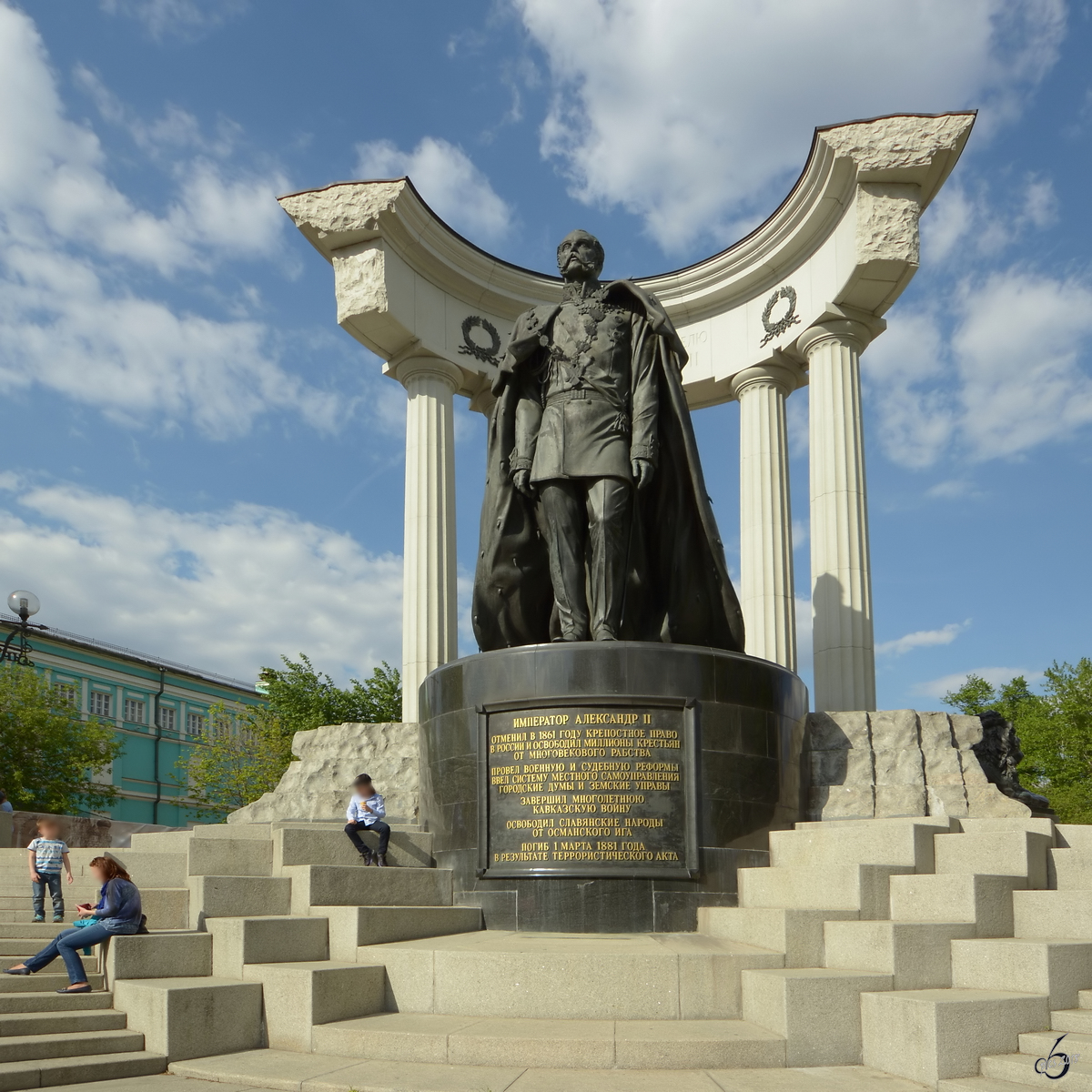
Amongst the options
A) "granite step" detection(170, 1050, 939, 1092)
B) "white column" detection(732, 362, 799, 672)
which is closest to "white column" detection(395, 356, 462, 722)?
"white column" detection(732, 362, 799, 672)

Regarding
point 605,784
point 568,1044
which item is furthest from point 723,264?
point 568,1044

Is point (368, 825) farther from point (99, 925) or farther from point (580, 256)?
point (580, 256)

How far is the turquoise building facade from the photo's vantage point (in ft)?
199

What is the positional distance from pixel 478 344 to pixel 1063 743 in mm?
30157

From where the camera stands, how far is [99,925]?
8758mm

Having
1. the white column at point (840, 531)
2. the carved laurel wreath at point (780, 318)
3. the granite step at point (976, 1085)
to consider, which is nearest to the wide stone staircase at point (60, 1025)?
the granite step at point (976, 1085)

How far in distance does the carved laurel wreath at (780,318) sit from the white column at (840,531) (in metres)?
1.23

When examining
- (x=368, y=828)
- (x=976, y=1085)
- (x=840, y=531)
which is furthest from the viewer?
(x=840, y=531)

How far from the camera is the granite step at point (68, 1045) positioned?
7.47 metres

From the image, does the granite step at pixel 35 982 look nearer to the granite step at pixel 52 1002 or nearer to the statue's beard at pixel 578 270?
the granite step at pixel 52 1002

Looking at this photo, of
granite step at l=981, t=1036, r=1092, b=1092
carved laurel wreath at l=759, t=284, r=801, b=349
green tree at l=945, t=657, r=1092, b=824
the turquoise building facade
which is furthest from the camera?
the turquoise building facade

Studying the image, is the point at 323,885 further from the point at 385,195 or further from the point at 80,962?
the point at 385,195

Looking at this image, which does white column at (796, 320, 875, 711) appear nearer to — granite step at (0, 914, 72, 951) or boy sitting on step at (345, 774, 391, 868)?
boy sitting on step at (345, 774, 391, 868)

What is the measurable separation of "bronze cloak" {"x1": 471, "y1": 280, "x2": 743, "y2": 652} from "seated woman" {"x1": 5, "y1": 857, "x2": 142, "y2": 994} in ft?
15.2
